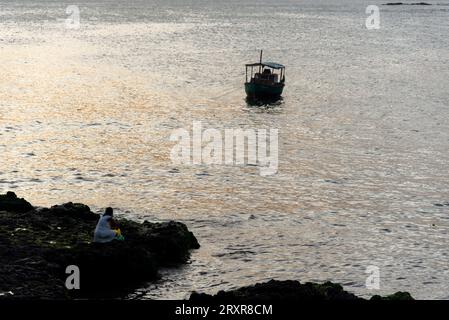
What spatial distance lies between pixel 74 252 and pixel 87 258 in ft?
2.20

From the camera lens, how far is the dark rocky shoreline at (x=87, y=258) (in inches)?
906

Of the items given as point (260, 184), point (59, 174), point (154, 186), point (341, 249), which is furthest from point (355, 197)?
point (59, 174)

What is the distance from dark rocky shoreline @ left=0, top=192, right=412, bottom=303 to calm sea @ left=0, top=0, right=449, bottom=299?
3.78ft

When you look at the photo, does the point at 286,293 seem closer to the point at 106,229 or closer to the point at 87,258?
the point at 87,258

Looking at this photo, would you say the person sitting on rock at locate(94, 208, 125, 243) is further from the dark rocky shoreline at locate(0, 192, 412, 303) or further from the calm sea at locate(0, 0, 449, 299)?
the calm sea at locate(0, 0, 449, 299)

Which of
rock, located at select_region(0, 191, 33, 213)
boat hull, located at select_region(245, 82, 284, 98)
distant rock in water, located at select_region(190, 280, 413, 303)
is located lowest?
distant rock in water, located at select_region(190, 280, 413, 303)

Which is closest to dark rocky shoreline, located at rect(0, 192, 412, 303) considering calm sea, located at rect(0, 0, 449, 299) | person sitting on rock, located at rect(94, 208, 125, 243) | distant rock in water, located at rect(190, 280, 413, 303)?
distant rock in water, located at rect(190, 280, 413, 303)

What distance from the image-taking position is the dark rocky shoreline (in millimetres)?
23016

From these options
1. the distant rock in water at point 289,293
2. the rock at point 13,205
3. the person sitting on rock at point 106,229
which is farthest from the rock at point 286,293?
the rock at point 13,205

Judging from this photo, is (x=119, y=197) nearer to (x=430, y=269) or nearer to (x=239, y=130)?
(x=430, y=269)

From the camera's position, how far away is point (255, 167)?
1847 inches

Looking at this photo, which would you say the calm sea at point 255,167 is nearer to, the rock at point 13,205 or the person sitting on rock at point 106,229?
the person sitting on rock at point 106,229

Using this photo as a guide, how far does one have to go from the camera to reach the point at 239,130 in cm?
5894
